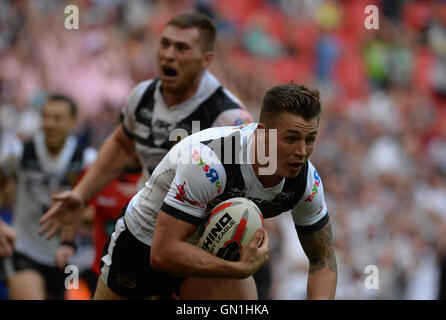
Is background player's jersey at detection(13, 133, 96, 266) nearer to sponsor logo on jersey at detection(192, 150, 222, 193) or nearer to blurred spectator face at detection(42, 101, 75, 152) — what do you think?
blurred spectator face at detection(42, 101, 75, 152)

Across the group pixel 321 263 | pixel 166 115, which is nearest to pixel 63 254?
pixel 166 115

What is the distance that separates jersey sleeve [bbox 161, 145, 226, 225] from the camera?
371 cm

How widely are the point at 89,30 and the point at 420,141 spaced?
580cm

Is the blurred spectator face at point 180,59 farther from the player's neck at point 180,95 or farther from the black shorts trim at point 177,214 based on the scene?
the black shorts trim at point 177,214

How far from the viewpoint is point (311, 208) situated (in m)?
4.12

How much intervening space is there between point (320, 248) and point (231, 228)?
0.74 m

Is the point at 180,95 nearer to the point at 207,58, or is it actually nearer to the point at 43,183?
the point at 207,58

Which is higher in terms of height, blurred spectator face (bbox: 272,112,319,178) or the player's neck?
the player's neck

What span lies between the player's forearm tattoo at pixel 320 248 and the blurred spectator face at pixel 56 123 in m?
3.45

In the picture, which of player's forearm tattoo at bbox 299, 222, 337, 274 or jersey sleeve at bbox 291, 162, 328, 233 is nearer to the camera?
jersey sleeve at bbox 291, 162, 328, 233

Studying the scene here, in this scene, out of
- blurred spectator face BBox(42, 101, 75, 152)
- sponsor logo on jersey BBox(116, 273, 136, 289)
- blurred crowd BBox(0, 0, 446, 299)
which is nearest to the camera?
sponsor logo on jersey BBox(116, 273, 136, 289)

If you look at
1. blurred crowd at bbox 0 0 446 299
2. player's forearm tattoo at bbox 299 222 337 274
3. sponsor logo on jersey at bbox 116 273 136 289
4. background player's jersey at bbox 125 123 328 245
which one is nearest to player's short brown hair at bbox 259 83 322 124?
background player's jersey at bbox 125 123 328 245
